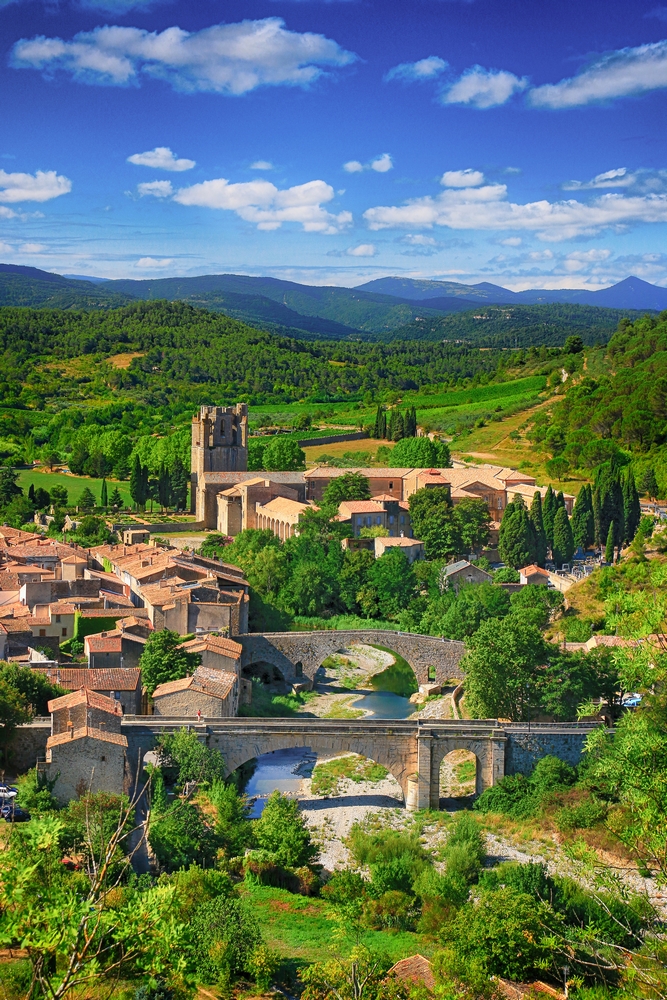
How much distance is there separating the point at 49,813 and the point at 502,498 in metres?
35.8

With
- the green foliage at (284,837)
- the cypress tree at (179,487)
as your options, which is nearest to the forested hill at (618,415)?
the cypress tree at (179,487)

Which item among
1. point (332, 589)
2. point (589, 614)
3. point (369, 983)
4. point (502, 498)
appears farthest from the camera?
point (502, 498)

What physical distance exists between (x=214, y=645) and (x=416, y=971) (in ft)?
43.2

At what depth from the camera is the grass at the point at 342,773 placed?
1025 inches

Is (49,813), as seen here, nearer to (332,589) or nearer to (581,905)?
(581,905)

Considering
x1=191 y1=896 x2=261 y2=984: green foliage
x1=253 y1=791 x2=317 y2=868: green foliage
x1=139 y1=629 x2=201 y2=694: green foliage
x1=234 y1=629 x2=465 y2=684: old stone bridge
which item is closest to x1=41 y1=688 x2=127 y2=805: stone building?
x1=253 y1=791 x2=317 y2=868: green foliage

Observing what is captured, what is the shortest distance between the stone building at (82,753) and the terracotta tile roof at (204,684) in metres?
2.80

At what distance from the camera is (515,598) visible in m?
38.3

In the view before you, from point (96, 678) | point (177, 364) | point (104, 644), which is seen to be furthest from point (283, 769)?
point (177, 364)

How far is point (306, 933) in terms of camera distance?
18203 mm

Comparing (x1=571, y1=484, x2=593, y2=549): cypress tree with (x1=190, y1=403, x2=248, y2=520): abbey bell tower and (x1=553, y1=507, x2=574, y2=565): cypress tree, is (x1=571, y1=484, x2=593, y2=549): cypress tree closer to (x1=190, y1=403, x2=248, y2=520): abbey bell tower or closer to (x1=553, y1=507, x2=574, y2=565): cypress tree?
(x1=553, y1=507, x2=574, y2=565): cypress tree

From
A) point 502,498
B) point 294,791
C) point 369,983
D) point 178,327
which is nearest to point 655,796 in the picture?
point 369,983

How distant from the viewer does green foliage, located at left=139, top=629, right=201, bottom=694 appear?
2665 cm

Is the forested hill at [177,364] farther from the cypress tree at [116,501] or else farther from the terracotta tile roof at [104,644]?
the terracotta tile roof at [104,644]
